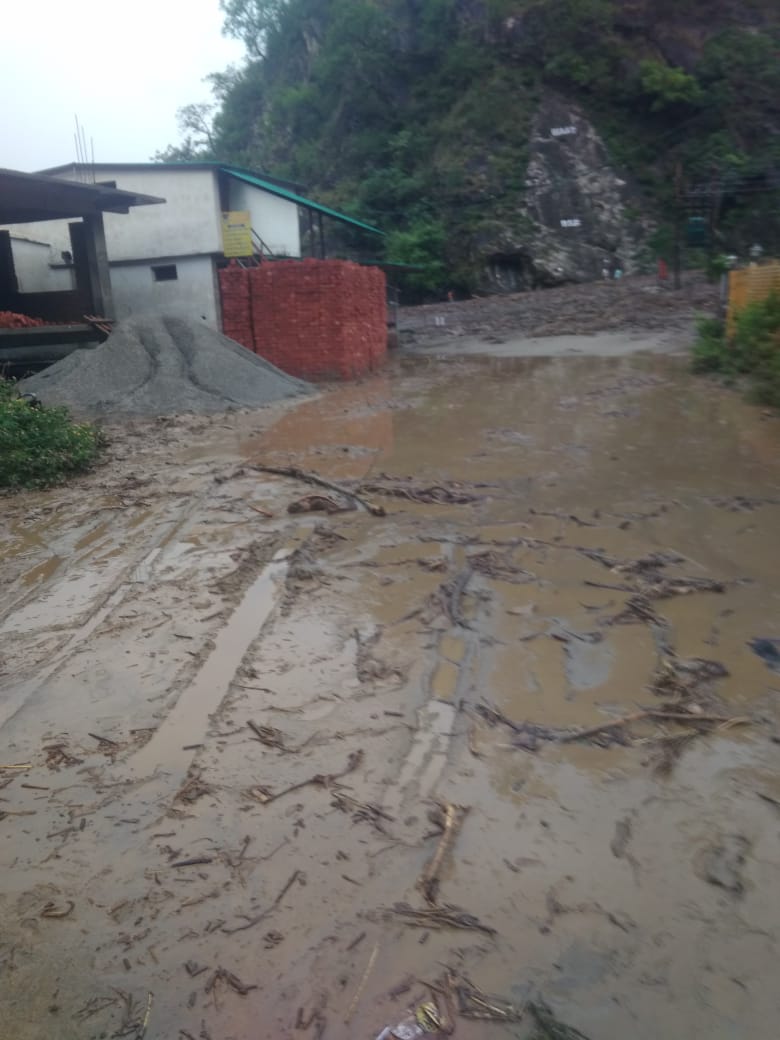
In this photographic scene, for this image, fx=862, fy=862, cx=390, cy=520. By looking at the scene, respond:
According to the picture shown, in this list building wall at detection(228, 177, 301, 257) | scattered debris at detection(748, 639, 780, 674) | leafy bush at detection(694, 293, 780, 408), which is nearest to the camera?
scattered debris at detection(748, 639, 780, 674)

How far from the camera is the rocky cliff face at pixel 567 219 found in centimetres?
3528

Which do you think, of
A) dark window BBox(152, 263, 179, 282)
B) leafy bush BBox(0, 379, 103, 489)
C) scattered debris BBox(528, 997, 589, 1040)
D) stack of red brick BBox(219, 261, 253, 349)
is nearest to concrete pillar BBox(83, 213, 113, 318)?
stack of red brick BBox(219, 261, 253, 349)

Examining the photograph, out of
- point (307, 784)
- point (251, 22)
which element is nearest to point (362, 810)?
point (307, 784)

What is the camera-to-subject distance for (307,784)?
11.7 feet

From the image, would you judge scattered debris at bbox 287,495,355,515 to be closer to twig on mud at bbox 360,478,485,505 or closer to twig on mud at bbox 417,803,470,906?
twig on mud at bbox 360,478,485,505

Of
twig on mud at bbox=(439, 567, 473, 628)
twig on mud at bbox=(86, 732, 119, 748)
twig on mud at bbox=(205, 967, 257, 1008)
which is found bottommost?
twig on mud at bbox=(439, 567, 473, 628)

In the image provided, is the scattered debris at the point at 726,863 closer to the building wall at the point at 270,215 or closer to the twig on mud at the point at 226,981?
the twig on mud at the point at 226,981

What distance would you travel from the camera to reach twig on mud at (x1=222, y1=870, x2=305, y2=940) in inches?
110

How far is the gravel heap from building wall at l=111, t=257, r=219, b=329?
376 cm

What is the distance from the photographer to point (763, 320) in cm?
1255

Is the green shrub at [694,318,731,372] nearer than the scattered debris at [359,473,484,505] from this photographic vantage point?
No

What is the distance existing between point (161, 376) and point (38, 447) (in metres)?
5.33

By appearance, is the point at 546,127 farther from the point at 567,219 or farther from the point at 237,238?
the point at 237,238

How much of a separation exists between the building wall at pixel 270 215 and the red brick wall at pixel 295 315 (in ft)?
23.3
